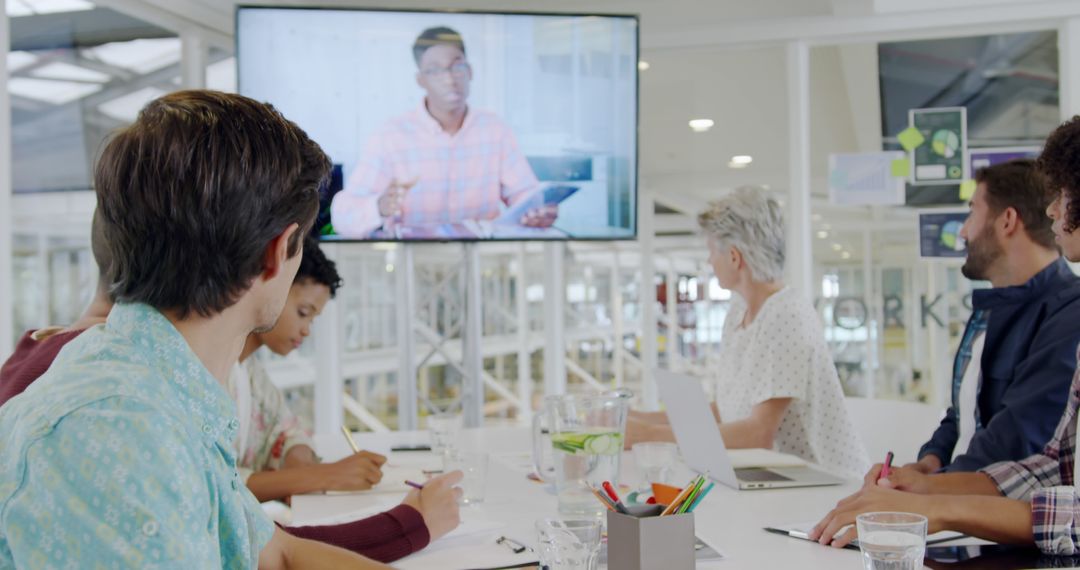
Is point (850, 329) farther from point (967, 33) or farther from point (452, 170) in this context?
point (452, 170)

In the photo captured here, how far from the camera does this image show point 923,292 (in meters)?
4.04

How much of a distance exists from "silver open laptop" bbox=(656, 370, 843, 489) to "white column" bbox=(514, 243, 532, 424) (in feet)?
19.0

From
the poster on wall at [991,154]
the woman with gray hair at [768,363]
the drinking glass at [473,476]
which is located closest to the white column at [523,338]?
the poster on wall at [991,154]

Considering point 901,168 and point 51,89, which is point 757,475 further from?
point 51,89

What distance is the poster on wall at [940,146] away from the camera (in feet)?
12.8

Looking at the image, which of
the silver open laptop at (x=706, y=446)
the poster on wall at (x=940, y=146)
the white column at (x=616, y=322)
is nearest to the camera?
the silver open laptop at (x=706, y=446)

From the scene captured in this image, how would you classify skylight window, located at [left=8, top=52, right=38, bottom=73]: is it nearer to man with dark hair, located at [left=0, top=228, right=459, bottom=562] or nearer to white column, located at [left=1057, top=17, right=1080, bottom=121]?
man with dark hair, located at [left=0, top=228, right=459, bottom=562]

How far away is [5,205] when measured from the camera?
290 cm

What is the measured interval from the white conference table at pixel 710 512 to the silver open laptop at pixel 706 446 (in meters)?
0.04

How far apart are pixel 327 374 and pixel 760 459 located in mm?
3131

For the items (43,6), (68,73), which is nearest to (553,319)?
(68,73)

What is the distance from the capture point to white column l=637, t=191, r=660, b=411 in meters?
8.20

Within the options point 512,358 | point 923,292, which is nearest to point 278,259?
point 923,292

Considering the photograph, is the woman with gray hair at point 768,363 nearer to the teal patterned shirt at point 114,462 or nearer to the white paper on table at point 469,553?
the white paper on table at point 469,553
